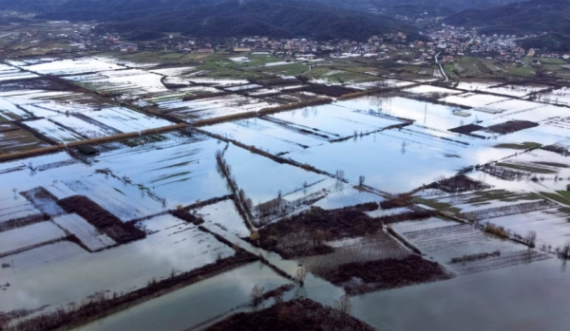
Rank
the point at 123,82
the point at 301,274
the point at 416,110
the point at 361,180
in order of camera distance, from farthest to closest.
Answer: the point at 123,82, the point at 416,110, the point at 361,180, the point at 301,274

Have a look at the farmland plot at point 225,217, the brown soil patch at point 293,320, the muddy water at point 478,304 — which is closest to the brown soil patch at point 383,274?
the muddy water at point 478,304

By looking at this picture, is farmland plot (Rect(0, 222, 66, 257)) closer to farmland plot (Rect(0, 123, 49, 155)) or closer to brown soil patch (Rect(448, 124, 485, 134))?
farmland plot (Rect(0, 123, 49, 155))

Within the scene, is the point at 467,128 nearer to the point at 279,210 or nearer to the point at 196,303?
the point at 279,210

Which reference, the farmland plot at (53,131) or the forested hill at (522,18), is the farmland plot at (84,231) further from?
the forested hill at (522,18)

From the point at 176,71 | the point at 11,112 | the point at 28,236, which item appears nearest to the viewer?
the point at 28,236

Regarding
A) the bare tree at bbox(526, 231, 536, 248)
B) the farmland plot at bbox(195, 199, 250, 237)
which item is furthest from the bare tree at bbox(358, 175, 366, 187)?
the bare tree at bbox(526, 231, 536, 248)

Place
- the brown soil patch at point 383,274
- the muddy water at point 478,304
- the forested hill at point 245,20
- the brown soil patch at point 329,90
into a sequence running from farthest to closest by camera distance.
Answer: the forested hill at point 245,20, the brown soil patch at point 329,90, the brown soil patch at point 383,274, the muddy water at point 478,304

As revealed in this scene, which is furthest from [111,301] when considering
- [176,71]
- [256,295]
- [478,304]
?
[176,71]
